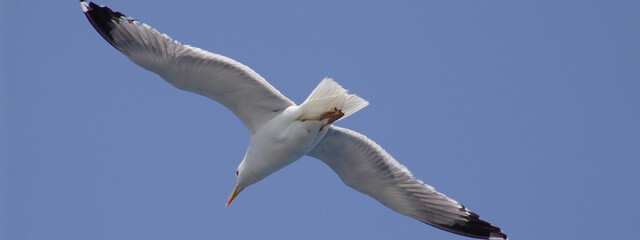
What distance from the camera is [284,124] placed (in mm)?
6590

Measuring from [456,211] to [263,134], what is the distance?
2071mm

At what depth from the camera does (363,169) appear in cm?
718

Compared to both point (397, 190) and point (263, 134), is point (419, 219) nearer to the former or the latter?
point (397, 190)

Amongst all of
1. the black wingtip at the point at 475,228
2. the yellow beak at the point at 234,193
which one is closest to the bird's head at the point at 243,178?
the yellow beak at the point at 234,193

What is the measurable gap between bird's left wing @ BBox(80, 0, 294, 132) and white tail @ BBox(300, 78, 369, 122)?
267mm

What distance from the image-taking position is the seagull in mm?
6031

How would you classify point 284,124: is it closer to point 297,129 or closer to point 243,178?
point 297,129

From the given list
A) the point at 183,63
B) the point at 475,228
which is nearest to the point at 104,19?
the point at 183,63

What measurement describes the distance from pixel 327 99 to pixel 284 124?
47cm

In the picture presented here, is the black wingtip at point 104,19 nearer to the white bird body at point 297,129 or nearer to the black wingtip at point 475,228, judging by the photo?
the white bird body at point 297,129

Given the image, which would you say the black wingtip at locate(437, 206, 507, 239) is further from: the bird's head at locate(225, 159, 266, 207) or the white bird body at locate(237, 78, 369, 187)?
the bird's head at locate(225, 159, 266, 207)

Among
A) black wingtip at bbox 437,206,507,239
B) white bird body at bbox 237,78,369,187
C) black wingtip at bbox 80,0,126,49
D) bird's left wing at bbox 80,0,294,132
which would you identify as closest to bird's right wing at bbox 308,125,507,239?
black wingtip at bbox 437,206,507,239

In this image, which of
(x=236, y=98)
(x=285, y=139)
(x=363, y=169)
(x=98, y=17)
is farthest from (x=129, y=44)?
(x=363, y=169)

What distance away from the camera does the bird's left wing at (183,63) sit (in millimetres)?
6004
